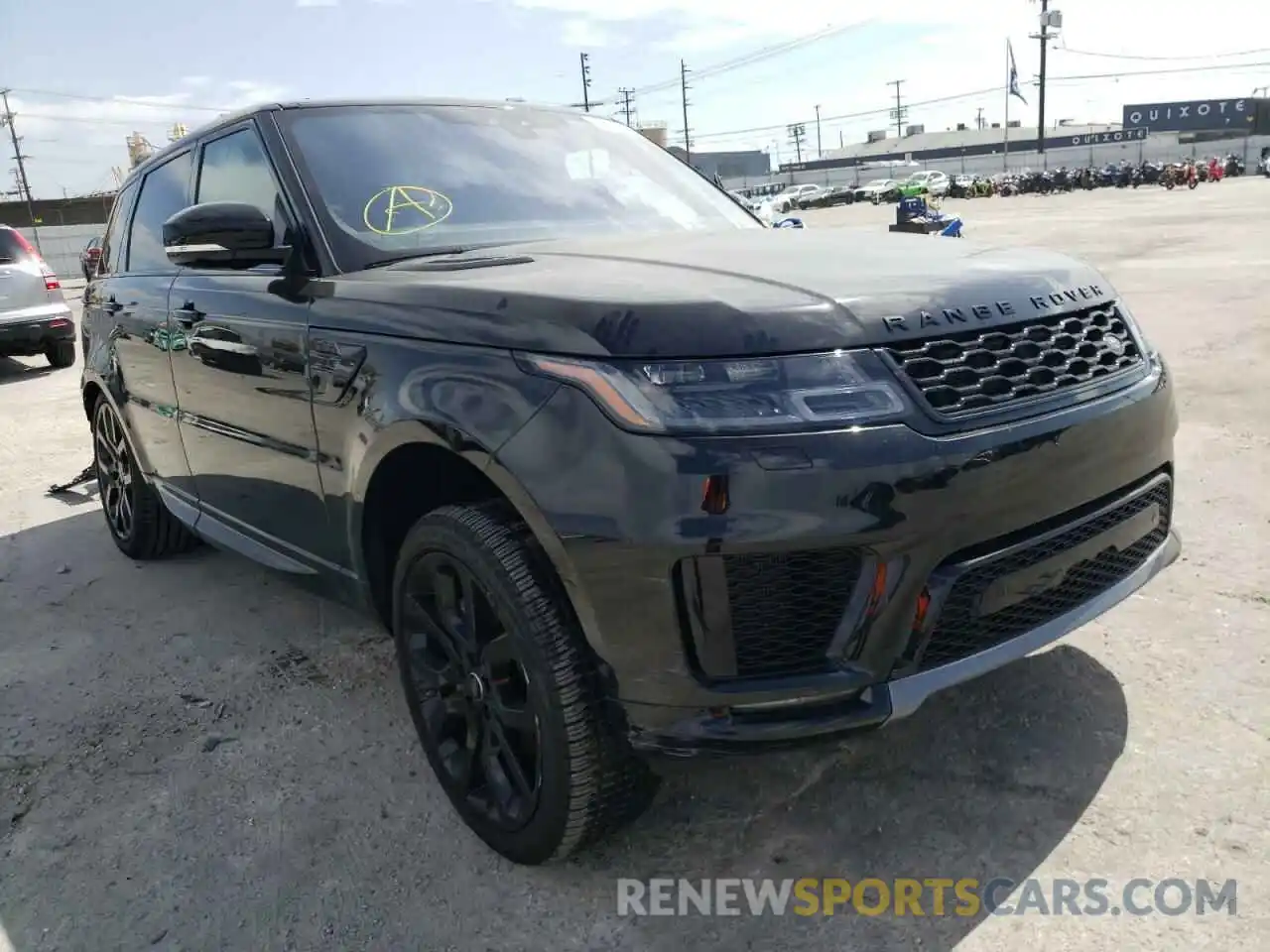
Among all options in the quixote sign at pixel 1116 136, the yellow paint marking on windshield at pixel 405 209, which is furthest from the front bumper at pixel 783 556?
the quixote sign at pixel 1116 136

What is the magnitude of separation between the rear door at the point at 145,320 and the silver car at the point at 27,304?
704 centimetres

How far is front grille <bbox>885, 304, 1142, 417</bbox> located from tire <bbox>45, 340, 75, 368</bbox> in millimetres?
11330

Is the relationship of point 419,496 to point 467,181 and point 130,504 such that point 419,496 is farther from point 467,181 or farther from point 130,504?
point 130,504

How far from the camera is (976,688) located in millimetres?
2887

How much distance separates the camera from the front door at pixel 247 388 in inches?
108

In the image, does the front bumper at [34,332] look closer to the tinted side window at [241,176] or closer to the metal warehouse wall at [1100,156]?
the tinted side window at [241,176]

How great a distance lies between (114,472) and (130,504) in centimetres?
28

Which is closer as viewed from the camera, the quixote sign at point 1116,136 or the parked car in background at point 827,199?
the parked car in background at point 827,199

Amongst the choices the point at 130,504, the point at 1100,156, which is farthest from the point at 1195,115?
the point at 130,504

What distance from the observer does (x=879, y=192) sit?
60.7m

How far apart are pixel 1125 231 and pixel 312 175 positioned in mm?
21245

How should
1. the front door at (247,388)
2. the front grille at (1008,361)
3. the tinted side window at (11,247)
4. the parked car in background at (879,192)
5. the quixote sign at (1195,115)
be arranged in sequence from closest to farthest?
the front grille at (1008,361), the front door at (247,388), the tinted side window at (11,247), the parked car in background at (879,192), the quixote sign at (1195,115)

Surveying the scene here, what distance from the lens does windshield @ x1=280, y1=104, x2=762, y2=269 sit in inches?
110

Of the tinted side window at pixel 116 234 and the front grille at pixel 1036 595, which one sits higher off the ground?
the tinted side window at pixel 116 234
